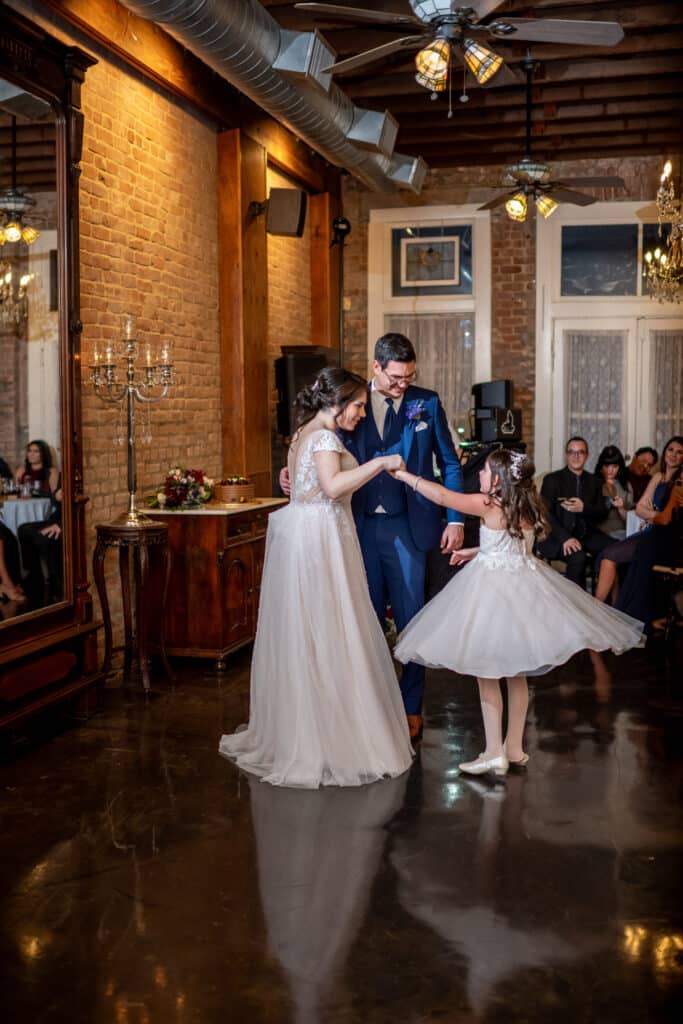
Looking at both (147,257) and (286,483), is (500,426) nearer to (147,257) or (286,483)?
(147,257)

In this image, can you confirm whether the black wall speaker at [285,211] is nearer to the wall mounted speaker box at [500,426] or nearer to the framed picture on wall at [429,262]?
the wall mounted speaker box at [500,426]

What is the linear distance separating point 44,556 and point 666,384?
302 inches

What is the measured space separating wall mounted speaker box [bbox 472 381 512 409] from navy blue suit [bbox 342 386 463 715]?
17.5ft

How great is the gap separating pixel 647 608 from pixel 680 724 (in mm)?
2158

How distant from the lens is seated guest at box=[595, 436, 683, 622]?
712cm

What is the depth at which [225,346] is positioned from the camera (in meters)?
7.94

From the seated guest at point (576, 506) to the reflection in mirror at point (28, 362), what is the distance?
4.43m

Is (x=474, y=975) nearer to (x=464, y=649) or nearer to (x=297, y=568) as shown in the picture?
(x=464, y=649)

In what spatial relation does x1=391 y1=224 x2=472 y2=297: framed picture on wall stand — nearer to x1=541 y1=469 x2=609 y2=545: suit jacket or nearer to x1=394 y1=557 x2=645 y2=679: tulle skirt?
x1=541 y1=469 x2=609 y2=545: suit jacket

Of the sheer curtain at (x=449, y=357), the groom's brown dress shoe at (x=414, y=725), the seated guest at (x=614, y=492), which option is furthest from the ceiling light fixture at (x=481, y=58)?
the sheer curtain at (x=449, y=357)

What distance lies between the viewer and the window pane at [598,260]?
10.8m

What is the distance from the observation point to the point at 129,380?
5.98 meters

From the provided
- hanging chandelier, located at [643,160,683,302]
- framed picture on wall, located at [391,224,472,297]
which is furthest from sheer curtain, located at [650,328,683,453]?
framed picture on wall, located at [391,224,472,297]

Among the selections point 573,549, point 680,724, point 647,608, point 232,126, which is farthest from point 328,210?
point 680,724
